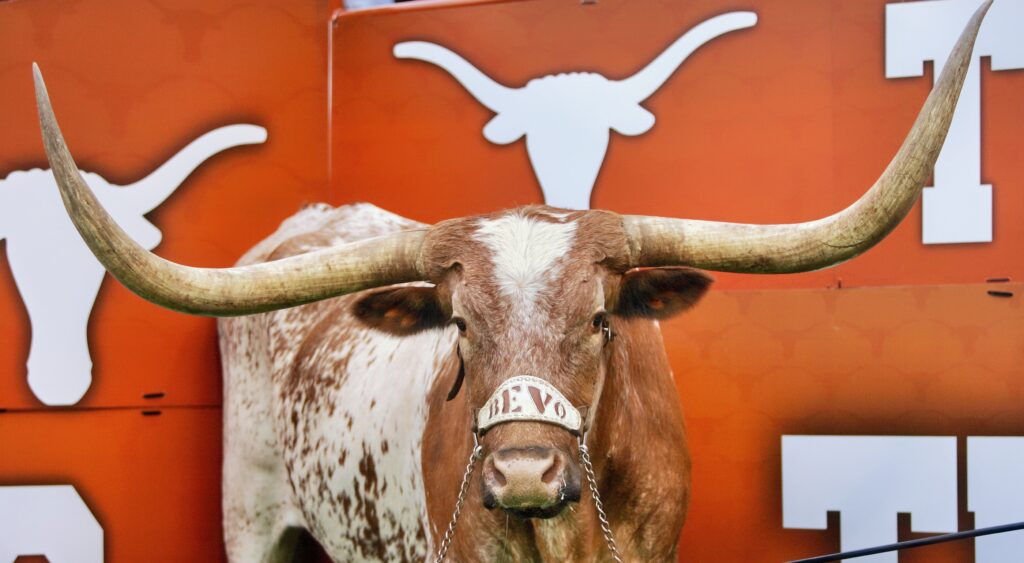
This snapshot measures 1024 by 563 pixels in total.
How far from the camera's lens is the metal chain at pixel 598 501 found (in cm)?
223

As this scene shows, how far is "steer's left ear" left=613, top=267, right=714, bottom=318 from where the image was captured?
250 cm

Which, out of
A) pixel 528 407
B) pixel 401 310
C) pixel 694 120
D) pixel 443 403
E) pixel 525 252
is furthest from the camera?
pixel 694 120

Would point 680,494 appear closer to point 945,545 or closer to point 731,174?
point 945,545

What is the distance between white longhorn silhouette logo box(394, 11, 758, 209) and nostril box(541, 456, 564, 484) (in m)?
1.85

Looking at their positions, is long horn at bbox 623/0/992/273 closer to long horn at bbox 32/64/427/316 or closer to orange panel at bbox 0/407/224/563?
long horn at bbox 32/64/427/316

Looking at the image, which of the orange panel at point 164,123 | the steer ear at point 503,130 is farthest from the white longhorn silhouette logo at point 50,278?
the steer ear at point 503,130

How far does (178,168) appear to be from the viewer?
3.84 m

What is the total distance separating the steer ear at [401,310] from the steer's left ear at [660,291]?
48cm

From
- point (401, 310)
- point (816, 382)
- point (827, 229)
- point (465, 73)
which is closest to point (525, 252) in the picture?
point (401, 310)

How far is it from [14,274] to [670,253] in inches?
101

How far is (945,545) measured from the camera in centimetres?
328

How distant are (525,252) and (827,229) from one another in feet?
2.25

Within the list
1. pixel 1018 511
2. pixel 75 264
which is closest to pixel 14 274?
pixel 75 264

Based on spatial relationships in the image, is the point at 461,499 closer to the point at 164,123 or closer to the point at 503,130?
the point at 503,130
